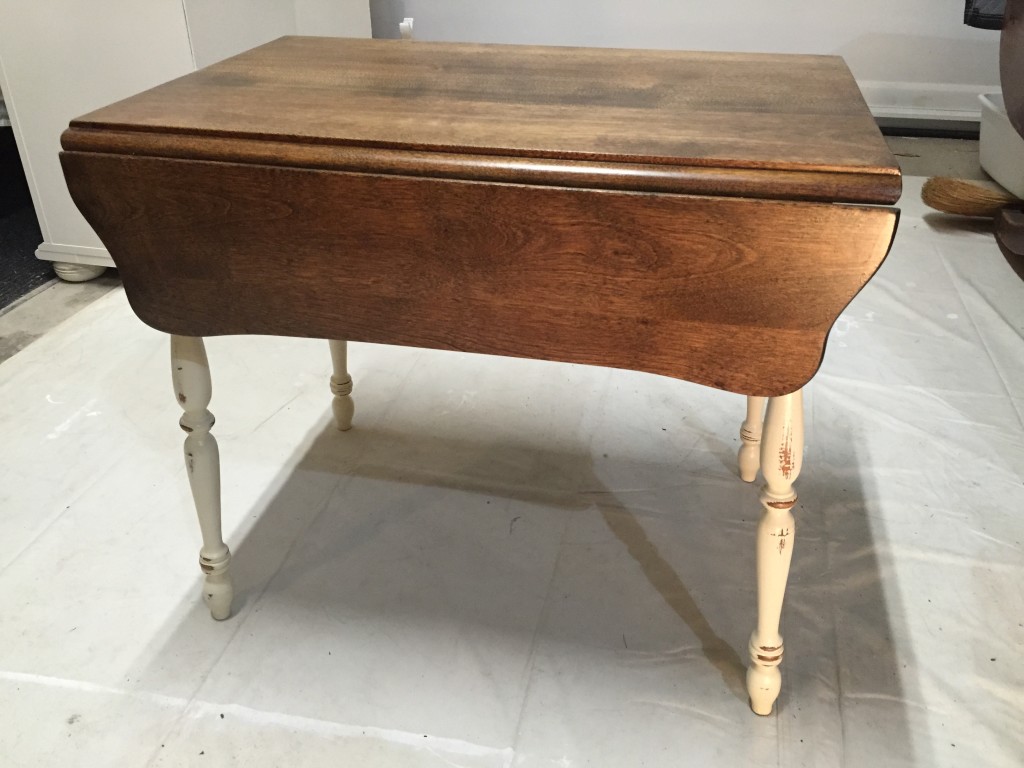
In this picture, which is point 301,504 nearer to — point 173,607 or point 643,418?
point 173,607

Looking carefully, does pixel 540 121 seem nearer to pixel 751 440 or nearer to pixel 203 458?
pixel 203 458

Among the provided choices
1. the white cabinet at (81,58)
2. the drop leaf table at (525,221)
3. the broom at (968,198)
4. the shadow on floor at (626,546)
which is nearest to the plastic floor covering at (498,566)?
the shadow on floor at (626,546)

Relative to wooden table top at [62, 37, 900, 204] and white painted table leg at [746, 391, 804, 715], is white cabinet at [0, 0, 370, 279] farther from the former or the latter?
white painted table leg at [746, 391, 804, 715]

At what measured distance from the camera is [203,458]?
1214mm

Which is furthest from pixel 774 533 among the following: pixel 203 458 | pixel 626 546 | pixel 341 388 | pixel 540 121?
pixel 341 388

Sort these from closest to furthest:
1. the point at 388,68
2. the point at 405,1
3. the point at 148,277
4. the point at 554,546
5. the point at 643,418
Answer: the point at 148,277 < the point at 388,68 < the point at 554,546 < the point at 643,418 < the point at 405,1

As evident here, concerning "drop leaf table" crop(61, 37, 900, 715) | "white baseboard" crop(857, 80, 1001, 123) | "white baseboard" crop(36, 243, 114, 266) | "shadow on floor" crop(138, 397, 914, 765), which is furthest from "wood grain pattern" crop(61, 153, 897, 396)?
Answer: "white baseboard" crop(857, 80, 1001, 123)

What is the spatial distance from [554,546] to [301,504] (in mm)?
420

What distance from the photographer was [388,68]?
1271 millimetres

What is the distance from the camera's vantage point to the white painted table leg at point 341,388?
5.26 feet

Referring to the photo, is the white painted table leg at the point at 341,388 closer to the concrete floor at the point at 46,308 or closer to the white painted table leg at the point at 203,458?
the white painted table leg at the point at 203,458

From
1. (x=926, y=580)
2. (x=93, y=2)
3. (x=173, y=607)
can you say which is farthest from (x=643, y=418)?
(x=93, y=2)

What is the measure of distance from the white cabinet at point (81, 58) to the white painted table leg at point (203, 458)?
1.05m

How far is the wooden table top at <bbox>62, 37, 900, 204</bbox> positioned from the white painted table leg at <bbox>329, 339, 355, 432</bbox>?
493 millimetres
